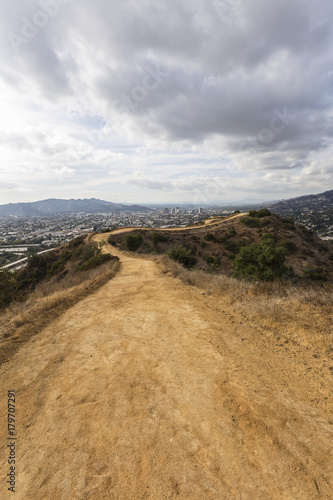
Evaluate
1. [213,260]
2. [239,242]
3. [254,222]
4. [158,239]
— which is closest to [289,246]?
[239,242]

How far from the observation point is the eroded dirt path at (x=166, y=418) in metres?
2.54

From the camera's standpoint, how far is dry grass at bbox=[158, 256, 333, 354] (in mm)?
5180

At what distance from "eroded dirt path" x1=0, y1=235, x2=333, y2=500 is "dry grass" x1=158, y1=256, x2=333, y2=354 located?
0.80 metres

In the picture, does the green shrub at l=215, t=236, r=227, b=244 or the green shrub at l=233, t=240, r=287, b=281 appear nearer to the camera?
the green shrub at l=233, t=240, r=287, b=281

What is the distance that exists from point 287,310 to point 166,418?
481cm

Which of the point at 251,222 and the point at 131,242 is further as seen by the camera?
the point at 251,222

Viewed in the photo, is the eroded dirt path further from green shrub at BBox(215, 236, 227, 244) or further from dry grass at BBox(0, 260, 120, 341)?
green shrub at BBox(215, 236, 227, 244)

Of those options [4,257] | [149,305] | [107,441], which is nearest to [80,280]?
[149,305]

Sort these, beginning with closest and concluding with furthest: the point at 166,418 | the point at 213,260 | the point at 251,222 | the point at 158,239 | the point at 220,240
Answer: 1. the point at 166,418
2. the point at 213,260
3. the point at 158,239
4. the point at 220,240
5. the point at 251,222

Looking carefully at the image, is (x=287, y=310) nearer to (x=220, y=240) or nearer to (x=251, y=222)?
(x=220, y=240)

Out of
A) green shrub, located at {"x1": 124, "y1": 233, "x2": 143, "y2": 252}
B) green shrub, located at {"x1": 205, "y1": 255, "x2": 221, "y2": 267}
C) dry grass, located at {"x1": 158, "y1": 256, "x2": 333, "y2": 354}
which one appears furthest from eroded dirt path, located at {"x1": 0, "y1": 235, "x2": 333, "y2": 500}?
green shrub, located at {"x1": 205, "y1": 255, "x2": 221, "y2": 267}

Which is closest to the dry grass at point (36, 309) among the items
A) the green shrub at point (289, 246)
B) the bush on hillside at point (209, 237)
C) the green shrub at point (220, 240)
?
the bush on hillside at point (209, 237)

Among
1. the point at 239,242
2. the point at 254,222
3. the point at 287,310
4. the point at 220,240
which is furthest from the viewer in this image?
the point at 254,222

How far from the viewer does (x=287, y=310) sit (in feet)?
20.5
